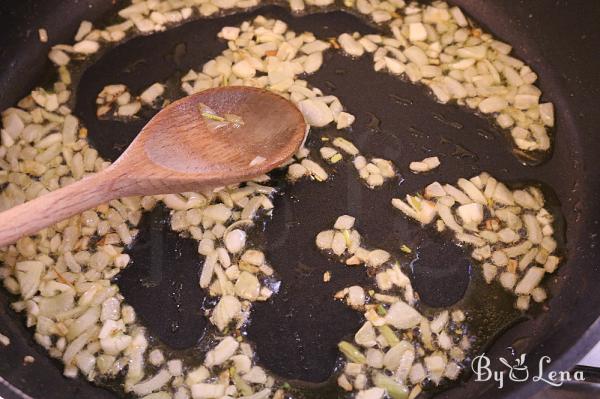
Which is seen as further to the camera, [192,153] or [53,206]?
[192,153]

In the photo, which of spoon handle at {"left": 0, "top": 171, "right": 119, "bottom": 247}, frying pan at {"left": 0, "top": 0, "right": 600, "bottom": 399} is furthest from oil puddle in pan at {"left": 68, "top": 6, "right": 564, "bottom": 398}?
spoon handle at {"left": 0, "top": 171, "right": 119, "bottom": 247}

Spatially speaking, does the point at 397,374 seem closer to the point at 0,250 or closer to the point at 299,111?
the point at 299,111
